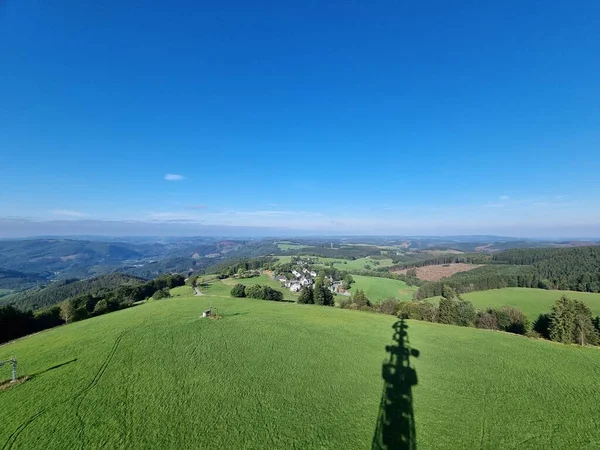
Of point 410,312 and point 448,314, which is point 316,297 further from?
point 448,314

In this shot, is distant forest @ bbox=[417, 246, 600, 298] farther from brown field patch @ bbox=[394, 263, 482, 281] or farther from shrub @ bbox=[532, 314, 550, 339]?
shrub @ bbox=[532, 314, 550, 339]

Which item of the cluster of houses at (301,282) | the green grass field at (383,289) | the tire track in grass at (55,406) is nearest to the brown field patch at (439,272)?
the green grass field at (383,289)

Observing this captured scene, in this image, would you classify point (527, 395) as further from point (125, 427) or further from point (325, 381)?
point (125, 427)

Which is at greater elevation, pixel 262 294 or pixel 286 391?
pixel 286 391

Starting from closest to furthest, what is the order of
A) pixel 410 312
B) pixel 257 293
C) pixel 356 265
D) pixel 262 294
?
pixel 410 312
pixel 262 294
pixel 257 293
pixel 356 265

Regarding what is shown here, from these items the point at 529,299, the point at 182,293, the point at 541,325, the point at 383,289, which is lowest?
the point at 383,289

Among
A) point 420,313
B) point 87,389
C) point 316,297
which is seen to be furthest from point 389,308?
point 87,389
